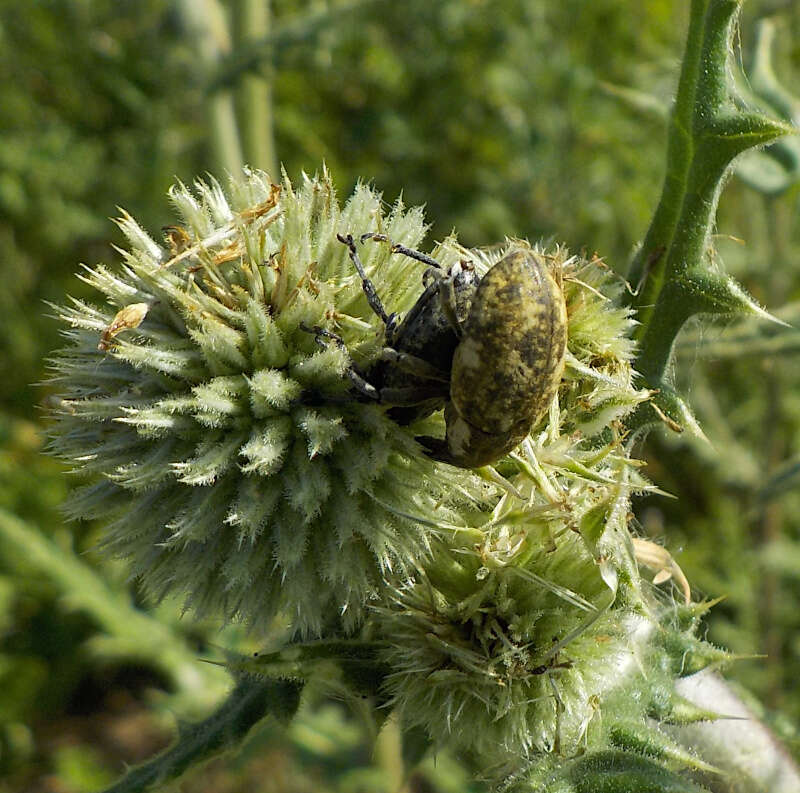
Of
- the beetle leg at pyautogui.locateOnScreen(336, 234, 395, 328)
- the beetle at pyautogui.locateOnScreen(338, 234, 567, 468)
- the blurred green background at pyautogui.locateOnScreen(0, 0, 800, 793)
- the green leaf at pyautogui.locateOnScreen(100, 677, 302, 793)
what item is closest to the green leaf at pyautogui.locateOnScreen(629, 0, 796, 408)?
the beetle at pyautogui.locateOnScreen(338, 234, 567, 468)

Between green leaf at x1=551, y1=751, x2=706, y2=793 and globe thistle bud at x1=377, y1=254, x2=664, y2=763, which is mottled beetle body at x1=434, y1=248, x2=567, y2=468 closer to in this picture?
globe thistle bud at x1=377, y1=254, x2=664, y2=763

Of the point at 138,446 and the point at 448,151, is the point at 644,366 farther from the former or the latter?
the point at 448,151

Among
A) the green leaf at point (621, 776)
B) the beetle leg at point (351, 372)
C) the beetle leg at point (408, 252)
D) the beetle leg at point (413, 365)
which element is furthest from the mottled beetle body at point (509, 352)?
the green leaf at point (621, 776)

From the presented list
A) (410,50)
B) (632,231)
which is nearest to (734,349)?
(632,231)

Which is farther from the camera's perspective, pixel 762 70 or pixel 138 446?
pixel 762 70

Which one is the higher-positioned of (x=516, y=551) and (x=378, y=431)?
(x=378, y=431)

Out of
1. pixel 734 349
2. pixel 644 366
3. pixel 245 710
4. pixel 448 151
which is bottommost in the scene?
pixel 245 710

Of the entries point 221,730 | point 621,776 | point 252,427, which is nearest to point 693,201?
point 252,427
